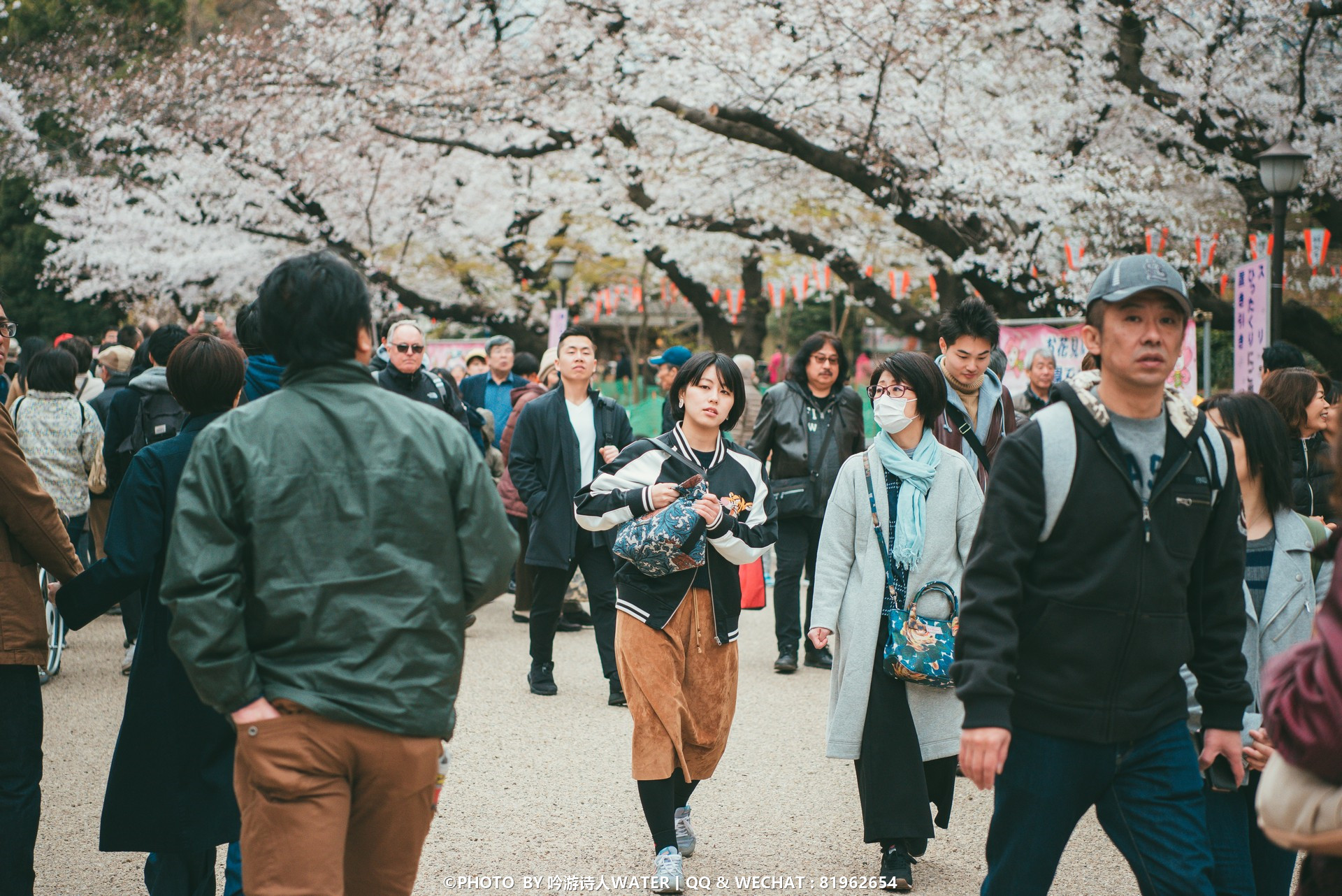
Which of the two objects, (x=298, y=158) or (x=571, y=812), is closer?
(x=571, y=812)

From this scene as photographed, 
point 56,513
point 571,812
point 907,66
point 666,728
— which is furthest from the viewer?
point 907,66

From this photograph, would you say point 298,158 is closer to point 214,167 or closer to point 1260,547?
point 214,167

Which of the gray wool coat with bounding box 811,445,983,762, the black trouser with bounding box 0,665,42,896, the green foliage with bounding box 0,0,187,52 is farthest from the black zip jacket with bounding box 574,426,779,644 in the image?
the green foliage with bounding box 0,0,187,52

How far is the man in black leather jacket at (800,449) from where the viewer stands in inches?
292

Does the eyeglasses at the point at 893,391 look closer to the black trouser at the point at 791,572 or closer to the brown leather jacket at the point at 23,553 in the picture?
the brown leather jacket at the point at 23,553

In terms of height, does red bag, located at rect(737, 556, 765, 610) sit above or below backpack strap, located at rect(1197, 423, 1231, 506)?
below

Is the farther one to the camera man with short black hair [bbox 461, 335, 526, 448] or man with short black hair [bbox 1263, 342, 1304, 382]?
man with short black hair [bbox 461, 335, 526, 448]

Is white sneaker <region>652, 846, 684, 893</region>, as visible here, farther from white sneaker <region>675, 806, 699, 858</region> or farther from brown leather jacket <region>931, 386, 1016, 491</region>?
brown leather jacket <region>931, 386, 1016, 491</region>

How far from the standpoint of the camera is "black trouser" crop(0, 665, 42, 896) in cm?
342

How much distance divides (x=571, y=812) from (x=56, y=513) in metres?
2.38

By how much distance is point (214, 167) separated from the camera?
2009 cm

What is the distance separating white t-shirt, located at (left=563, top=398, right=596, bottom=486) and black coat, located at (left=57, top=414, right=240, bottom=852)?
370 centimetres

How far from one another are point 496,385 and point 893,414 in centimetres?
666

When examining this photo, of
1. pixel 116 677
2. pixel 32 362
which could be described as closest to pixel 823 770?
pixel 116 677
